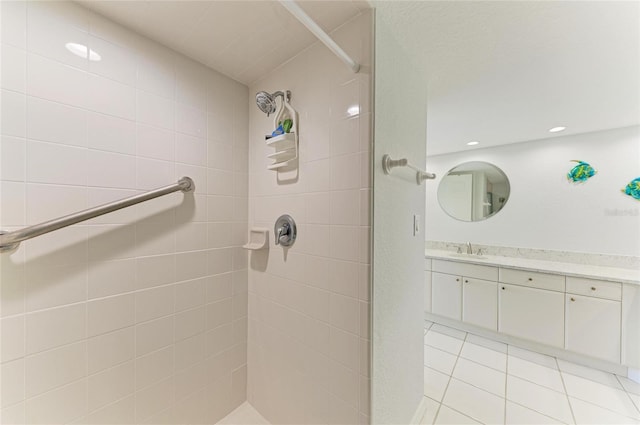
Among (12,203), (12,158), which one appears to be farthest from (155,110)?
(12,203)

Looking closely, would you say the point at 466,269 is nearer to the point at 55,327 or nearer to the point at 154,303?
the point at 154,303

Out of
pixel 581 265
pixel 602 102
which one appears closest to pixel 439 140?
pixel 602 102

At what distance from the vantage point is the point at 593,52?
1.13 meters

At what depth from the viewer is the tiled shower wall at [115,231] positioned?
79cm

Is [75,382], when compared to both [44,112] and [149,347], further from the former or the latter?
[44,112]

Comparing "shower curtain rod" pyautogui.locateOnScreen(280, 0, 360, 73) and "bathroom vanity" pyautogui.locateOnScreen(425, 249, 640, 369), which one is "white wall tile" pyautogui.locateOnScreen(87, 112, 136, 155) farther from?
"bathroom vanity" pyautogui.locateOnScreen(425, 249, 640, 369)

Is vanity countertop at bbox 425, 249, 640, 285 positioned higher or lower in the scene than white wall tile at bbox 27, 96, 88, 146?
lower

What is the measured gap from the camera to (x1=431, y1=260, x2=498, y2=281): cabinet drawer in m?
2.34

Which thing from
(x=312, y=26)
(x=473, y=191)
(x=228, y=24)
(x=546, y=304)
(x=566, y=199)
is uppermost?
(x=228, y=24)

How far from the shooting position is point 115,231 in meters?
0.97

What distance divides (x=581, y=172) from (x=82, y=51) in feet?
12.8

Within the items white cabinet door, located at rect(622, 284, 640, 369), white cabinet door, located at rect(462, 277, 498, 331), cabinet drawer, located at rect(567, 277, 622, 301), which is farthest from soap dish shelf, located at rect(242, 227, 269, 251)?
white cabinet door, located at rect(622, 284, 640, 369)

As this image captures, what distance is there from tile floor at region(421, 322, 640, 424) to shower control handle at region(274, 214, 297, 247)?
1406 mm

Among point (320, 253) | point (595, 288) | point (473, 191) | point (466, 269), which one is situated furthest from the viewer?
point (473, 191)
